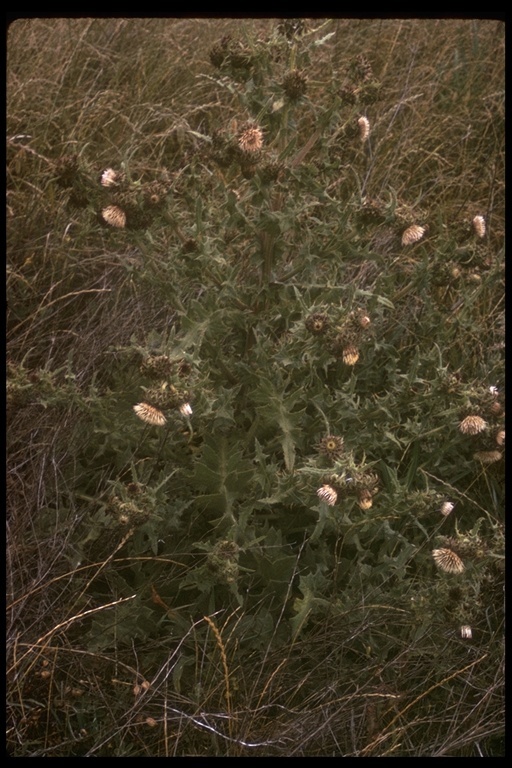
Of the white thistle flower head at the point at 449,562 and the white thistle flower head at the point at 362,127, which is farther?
the white thistle flower head at the point at 362,127

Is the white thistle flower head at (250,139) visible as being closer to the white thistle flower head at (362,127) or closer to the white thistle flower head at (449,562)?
the white thistle flower head at (362,127)

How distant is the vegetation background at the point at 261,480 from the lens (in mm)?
2730

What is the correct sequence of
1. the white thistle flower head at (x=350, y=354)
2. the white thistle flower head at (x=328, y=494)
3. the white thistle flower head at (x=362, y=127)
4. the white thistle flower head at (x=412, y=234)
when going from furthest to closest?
1. the white thistle flower head at (x=362, y=127)
2. the white thistle flower head at (x=412, y=234)
3. the white thistle flower head at (x=350, y=354)
4. the white thistle flower head at (x=328, y=494)

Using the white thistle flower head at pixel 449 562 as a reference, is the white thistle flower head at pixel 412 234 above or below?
above

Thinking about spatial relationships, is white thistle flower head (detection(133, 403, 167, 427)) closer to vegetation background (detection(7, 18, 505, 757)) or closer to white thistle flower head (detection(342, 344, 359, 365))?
vegetation background (detection(7, 18, 505, 757))

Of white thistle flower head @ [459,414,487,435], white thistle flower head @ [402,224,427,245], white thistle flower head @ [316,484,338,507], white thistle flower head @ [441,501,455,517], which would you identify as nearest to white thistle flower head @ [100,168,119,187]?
white thistle flower head @ [402,224,427,245]

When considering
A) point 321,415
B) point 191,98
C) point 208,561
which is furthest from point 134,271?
point 191,98

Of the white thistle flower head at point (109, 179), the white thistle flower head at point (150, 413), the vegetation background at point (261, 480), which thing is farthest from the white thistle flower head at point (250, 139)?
the white thistle flower head at point (150, 413)

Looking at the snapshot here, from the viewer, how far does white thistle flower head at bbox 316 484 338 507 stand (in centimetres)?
267

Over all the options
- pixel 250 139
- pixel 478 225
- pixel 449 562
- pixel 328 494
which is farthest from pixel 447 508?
pixel 250 139

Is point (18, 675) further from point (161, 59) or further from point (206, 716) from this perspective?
point (161, 59)

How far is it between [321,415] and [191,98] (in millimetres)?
2426

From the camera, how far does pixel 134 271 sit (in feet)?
10.7

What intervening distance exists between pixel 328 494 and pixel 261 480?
0.37 m
